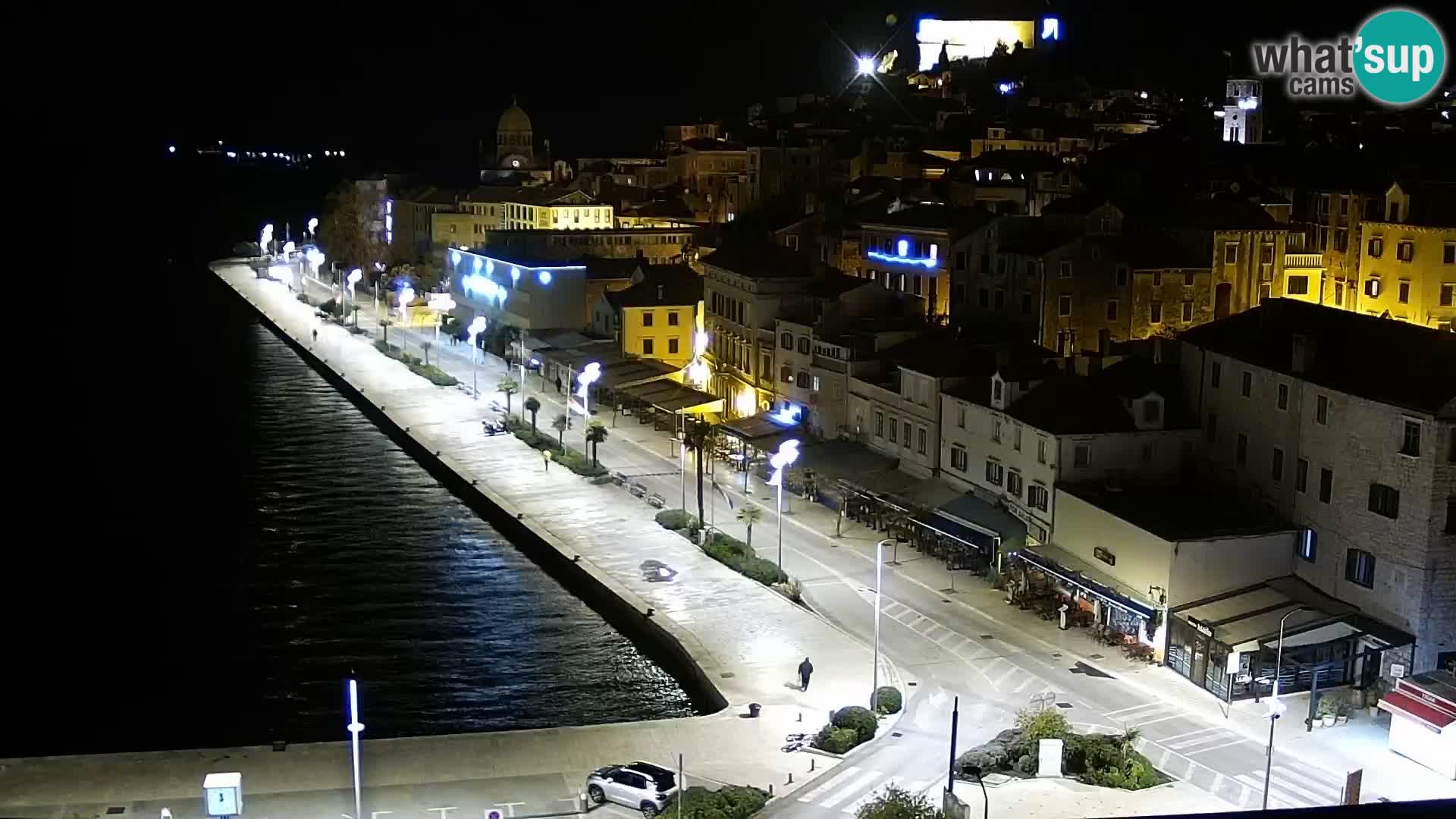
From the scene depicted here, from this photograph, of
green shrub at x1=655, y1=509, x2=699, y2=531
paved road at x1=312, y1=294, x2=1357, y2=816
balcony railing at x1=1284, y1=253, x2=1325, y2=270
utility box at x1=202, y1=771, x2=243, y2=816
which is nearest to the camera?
utility box at x1=202, y1=771, x2=243, y2=816

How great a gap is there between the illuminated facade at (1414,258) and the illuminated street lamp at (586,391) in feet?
80.3

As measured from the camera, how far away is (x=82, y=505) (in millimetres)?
52750

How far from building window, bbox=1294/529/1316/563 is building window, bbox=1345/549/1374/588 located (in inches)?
42.6

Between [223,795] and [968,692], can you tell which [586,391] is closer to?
[968,692]

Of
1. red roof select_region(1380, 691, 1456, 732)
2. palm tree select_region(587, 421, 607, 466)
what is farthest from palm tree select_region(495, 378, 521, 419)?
red roof select_region(1380, 691, 1456, 732)

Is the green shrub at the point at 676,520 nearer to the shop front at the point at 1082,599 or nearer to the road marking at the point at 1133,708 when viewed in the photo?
the shop front at the point at 1082,599

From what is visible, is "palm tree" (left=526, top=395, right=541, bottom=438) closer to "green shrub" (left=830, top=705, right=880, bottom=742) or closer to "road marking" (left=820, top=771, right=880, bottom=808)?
"green shrub" (left=830, top=705, right=880, bottom=742)

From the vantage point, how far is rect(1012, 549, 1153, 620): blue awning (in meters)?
32.6

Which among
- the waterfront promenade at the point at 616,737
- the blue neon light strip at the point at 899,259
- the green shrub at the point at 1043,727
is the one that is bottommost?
the waterfront promenade at the point at 616,737

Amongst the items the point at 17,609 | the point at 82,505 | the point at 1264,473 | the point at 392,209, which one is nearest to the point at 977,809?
the point at 1264,473

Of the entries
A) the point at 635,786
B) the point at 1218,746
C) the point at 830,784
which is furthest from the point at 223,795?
the point at 1218,746

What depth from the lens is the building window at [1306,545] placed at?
3375 cm

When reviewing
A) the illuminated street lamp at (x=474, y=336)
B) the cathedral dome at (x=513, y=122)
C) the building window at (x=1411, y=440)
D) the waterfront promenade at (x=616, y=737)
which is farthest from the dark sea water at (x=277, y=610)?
the cathedral dome at (x=513, y=122)

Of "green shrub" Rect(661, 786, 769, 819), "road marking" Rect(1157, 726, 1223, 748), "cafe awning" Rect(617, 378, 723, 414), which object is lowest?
"road marking" Rect(1157, 726, 1223, 748)
